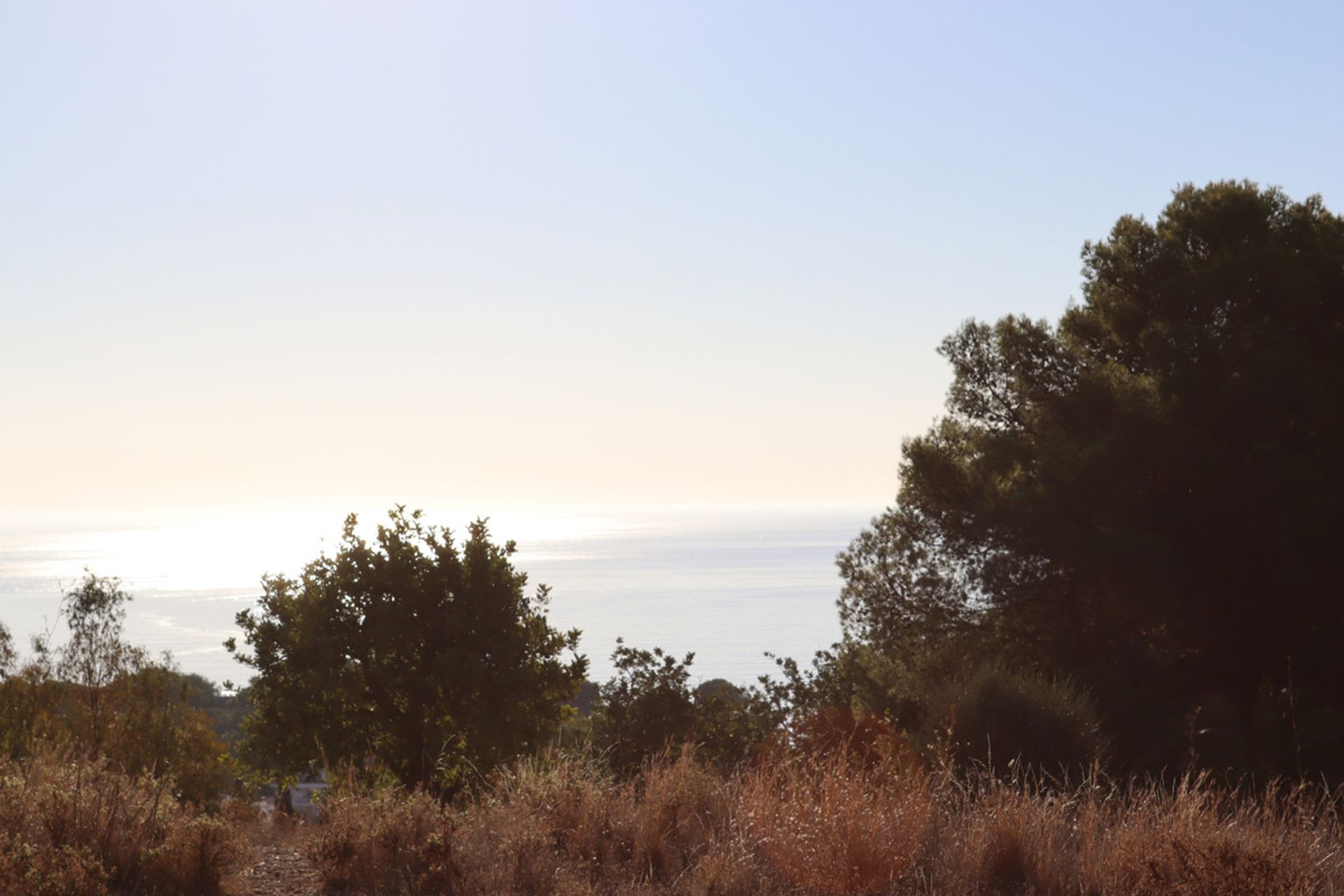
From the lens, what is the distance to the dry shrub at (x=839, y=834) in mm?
6641

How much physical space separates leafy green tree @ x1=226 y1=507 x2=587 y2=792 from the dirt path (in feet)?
39.9

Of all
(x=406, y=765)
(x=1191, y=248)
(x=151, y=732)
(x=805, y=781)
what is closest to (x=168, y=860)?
(x=805, y=781)

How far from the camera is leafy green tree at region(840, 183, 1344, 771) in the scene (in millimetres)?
19906

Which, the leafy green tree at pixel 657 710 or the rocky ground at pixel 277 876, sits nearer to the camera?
the rocky ground at pixel 277 876

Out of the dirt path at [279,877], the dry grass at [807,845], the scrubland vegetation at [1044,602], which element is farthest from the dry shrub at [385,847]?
the scrubland vegetation at [1044,602]

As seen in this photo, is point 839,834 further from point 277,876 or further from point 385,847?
point 277,876

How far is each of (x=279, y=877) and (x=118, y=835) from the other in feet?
3.64

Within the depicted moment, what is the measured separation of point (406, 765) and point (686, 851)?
48.5ft

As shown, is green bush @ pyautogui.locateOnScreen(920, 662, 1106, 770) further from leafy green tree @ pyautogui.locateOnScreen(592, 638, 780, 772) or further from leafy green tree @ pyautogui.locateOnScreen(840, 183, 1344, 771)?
leafy green tree @ pyautogui.locateOnScreen(592, 638, 780, 772)

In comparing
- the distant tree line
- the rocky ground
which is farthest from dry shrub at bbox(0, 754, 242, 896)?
the distant tree line

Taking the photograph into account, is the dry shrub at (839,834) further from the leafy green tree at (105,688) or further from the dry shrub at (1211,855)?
the leafy green tree at (105,688)

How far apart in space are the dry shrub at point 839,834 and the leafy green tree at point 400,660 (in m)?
13.8

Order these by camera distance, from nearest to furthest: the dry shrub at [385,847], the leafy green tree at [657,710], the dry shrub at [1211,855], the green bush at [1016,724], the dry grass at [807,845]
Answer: the dry shrub at [1211,855] → the dry grass at [807,845] → the dry shrub at [385,847] → the green bush at [1016,724] → the leafy green tree at [657,710]

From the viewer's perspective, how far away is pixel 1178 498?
21172mm
